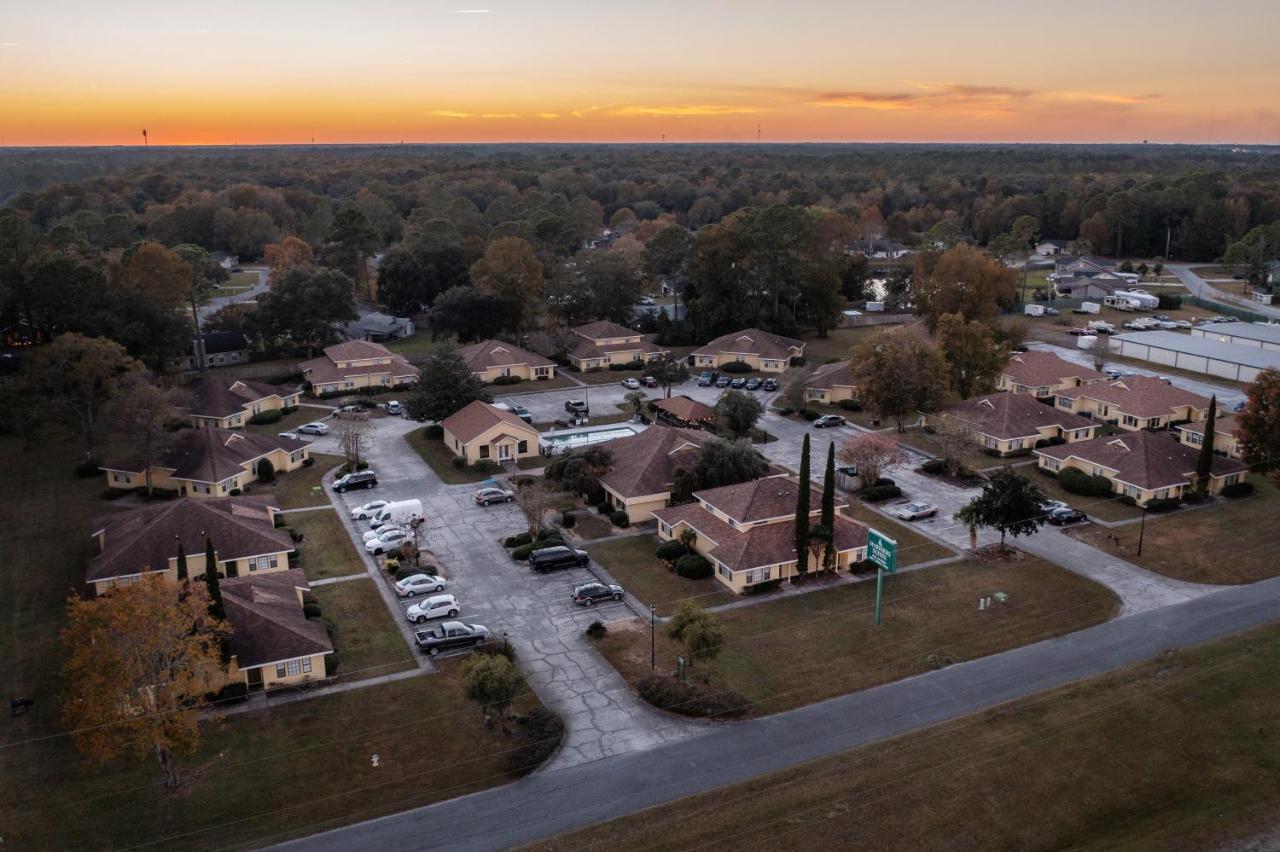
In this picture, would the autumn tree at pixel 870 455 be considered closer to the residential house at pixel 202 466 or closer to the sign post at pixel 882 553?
the sign post at pixel 882 553

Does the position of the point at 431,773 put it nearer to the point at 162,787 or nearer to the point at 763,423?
the point at 162,787

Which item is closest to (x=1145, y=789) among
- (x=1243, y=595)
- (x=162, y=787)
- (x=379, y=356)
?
(x=1243, y=595)

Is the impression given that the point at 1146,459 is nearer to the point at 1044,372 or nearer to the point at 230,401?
the point at 1044,372

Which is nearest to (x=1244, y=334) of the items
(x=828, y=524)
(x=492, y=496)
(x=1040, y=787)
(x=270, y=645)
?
(x=828, y=524)

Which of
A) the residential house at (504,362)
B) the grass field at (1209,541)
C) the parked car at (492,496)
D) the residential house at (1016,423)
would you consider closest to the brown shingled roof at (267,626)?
the parked car at (492,496)

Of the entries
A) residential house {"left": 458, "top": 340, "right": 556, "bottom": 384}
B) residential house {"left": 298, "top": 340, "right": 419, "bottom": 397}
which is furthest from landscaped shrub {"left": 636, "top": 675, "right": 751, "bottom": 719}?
residential house {"left": 458, "top": 340, "right": 556, "bottom": 384}

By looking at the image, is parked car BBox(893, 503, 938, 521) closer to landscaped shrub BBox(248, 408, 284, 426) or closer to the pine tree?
the pine tree
